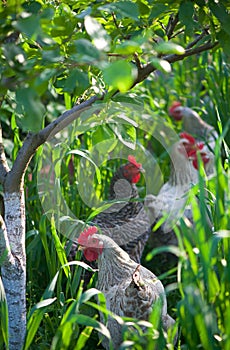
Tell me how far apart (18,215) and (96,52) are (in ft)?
2.85

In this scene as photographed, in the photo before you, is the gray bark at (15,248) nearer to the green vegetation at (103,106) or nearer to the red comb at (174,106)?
the green vegetation at (103,106)

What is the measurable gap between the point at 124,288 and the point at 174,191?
1.13 meters

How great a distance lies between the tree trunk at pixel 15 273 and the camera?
6.07ft

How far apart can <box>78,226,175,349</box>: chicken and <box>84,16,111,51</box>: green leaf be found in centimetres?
82

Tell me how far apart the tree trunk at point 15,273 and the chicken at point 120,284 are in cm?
27

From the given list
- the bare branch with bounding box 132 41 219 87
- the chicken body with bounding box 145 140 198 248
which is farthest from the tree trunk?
the chicken body with bounding box 145 140 198 248

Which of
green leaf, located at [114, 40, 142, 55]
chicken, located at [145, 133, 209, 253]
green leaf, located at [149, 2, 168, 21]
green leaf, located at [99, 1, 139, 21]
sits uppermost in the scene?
green leaf, located at [99, 1, 139, 21]

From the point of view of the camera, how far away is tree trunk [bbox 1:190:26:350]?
1852 mm

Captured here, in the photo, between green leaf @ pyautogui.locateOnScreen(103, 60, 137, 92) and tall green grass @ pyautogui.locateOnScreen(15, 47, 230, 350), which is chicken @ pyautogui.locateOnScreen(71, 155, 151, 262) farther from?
green leaf @ pyautogui.locateOnScreen(103, 60, 137, 92)

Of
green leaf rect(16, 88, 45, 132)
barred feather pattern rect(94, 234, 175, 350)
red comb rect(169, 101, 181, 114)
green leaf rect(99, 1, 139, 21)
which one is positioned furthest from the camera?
red comb rect(169, 101, 181, 114)

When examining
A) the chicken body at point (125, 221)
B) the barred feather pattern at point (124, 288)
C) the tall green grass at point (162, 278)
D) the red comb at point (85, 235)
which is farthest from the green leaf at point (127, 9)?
the chicken body at point (125, 221)

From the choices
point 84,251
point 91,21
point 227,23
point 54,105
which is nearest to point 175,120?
point 54,105

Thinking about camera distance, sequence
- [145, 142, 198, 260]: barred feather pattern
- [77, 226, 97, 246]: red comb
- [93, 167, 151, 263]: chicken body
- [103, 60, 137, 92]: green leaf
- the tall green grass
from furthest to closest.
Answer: [145, 142, 198, 260]: barred feather pattern
[93, 167, 151, 263]: chicken body
[77, 226, 97, 246]: red comb
the tall green grass
[103, 60, 137, 92]: green leaf

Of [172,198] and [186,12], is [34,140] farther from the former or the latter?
[172,198]
